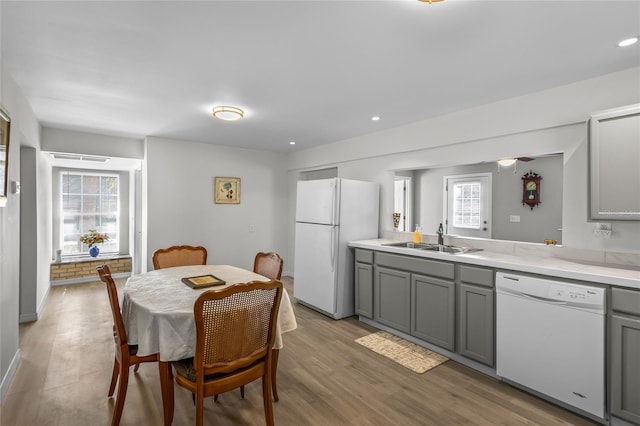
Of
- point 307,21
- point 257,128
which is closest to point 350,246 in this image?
point 257,128

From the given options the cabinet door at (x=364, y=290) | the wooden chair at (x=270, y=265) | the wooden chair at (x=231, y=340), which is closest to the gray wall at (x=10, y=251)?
the wooden chair at (x=231, y=340)

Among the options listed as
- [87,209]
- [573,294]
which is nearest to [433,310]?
[573,294]

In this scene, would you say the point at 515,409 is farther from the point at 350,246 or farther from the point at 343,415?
the point at 350,246

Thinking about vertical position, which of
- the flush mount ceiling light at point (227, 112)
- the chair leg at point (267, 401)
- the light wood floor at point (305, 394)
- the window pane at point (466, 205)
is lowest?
the light wood floor at point (305, 394)

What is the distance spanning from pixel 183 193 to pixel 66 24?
333 cm

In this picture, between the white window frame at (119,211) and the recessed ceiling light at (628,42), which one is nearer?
the recessed ceiling light at (628,42)

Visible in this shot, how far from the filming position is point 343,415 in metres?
2.12

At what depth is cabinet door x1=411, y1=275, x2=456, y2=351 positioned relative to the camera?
2.89 m

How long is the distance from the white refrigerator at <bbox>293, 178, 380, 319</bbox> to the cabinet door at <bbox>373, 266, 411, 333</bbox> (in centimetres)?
46

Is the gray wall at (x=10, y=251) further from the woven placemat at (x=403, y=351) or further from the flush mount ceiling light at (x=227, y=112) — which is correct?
the woven placemat at (x=403, y=351)

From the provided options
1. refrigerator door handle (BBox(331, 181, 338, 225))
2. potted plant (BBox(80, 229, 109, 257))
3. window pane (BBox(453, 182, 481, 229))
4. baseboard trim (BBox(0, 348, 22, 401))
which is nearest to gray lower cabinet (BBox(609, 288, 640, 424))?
window pane (BBox(453, 182, 481, 229))

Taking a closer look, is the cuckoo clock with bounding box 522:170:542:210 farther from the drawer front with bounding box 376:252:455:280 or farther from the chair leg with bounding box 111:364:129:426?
the chair leg with bounding box 111:364:129:426

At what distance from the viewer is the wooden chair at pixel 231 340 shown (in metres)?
1.62

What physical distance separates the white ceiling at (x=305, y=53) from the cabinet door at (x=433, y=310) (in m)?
1.75
